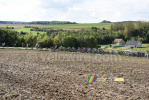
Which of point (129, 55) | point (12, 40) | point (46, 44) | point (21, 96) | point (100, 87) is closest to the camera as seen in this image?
point (21, 96)

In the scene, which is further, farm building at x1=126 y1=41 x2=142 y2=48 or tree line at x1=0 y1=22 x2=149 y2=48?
farm building at x1=126 y1=41 x2=142 y2=48

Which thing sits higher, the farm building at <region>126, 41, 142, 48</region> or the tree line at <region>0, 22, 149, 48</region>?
the tree line at <region>0, 22, 149, 48</region>

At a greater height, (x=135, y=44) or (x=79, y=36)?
(x=79, y=36)

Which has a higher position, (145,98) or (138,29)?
(138,29)

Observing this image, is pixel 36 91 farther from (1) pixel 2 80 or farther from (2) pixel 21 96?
(1) pixel 2 80

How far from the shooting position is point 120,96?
11656mm

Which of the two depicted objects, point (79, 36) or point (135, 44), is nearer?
point (79, 36)

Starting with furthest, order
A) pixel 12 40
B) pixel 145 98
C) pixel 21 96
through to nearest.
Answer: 1. pixel 12 40
2. pixel 145 98
3. pixel 21 96

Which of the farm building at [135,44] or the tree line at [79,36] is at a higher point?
the tree line at [79,36]

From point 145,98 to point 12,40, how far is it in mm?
58744

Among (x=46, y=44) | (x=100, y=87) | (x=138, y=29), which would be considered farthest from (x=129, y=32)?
(x=100, y=87)

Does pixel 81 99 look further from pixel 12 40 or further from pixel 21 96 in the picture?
pixel 12 40

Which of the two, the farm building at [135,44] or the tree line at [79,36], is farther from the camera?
the farm building at [135,44]

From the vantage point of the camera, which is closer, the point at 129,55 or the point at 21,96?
the point at 21,96
